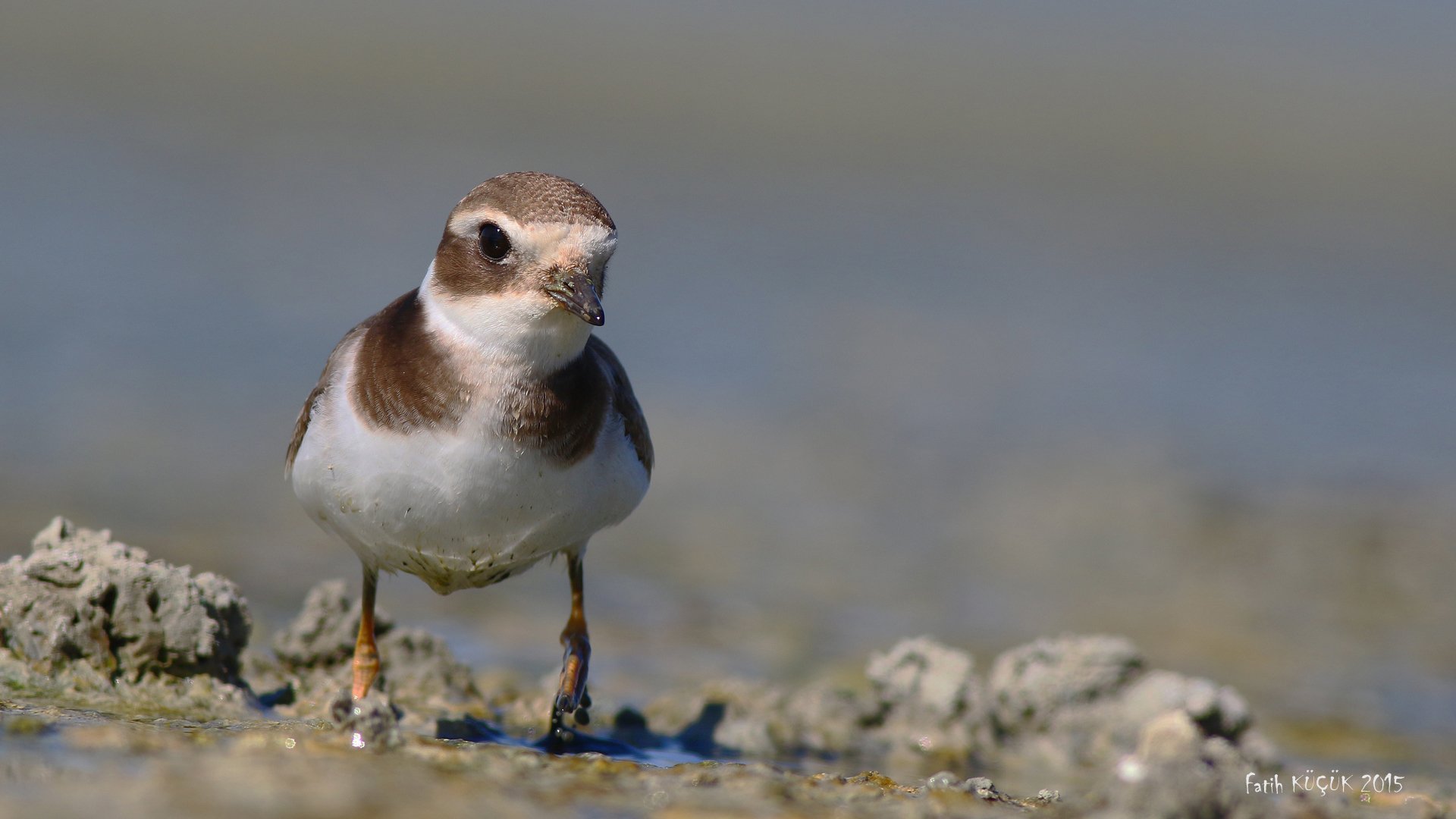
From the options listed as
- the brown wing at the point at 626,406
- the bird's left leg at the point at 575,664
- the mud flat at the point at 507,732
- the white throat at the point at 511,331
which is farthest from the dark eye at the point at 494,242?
the mud flat at the point at 507,732

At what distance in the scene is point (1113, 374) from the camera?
1494 centimetres

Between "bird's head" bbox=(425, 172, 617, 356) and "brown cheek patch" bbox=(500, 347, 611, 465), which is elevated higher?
"bird's head" bbox=(425, 172, 617, 356)

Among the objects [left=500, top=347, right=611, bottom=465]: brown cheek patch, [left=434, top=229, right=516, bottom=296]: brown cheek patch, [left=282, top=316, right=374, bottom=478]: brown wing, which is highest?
[left=434, top=229, right=516, bottom=296]: brown cheek patch

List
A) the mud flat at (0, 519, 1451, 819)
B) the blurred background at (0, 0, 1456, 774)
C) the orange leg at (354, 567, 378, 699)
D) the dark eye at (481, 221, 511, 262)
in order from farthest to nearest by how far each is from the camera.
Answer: the blurred background at (0, 0, 1456, 774) < the orange leg at (354, 567, 378, 699) < the dark eye at (481, 221, 511, 262) < the mud flat at (0, 519, 1451, 819)

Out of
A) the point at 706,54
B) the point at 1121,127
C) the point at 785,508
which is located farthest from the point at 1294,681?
the point at 706,54

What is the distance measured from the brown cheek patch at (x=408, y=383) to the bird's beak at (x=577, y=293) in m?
0.44

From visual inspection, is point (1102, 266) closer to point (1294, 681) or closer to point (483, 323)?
point (1294, 681)

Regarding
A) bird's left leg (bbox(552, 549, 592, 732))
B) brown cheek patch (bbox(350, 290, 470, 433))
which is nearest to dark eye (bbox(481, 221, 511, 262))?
brown cheek patch (bbox(350, 290, 470, 433))

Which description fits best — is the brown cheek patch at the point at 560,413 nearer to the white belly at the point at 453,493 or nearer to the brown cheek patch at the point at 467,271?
the white belly at the point at 453,493

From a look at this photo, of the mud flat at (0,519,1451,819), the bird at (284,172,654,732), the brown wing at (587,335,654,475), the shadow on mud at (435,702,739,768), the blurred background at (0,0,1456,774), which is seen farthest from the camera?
the blurred background at (0,0,1456,774)

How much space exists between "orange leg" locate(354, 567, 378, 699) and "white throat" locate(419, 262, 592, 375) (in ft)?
4.01

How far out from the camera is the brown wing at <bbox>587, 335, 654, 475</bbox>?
5695 millimetres

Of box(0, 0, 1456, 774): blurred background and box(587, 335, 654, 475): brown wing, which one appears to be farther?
box(0, 0, 1456, 774): blurred background

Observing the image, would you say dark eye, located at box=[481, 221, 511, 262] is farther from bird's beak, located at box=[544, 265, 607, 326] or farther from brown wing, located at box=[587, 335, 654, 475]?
brown wing, located at box=[587, 335, 654, 475]
